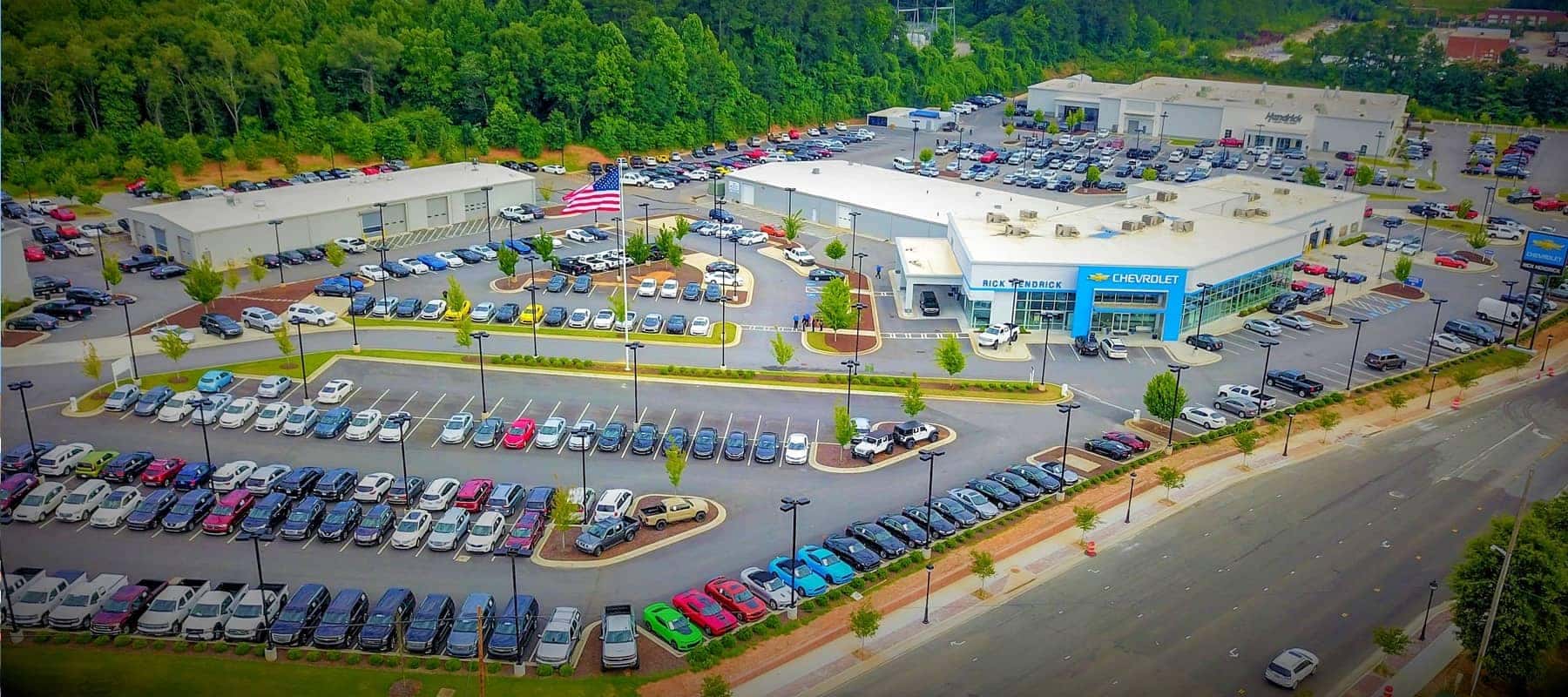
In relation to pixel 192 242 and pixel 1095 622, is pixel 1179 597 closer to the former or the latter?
pixel 1095 622

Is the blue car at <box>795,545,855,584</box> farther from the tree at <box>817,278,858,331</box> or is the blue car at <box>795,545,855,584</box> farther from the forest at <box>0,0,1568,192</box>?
the forest at <box>0,0,1568,192</box>

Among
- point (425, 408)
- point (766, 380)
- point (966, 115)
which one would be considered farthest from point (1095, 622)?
point (966, 115)

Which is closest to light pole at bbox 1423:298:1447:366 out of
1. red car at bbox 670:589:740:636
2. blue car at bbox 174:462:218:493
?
red car at bbox 670:589:740:636

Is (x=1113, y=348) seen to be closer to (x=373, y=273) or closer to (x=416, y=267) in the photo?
(x=416, y=267)


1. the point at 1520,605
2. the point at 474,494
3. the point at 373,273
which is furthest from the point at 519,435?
the point at 1520,605

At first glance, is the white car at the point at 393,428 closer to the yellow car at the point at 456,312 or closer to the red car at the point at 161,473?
the red car at the point at 161,473
